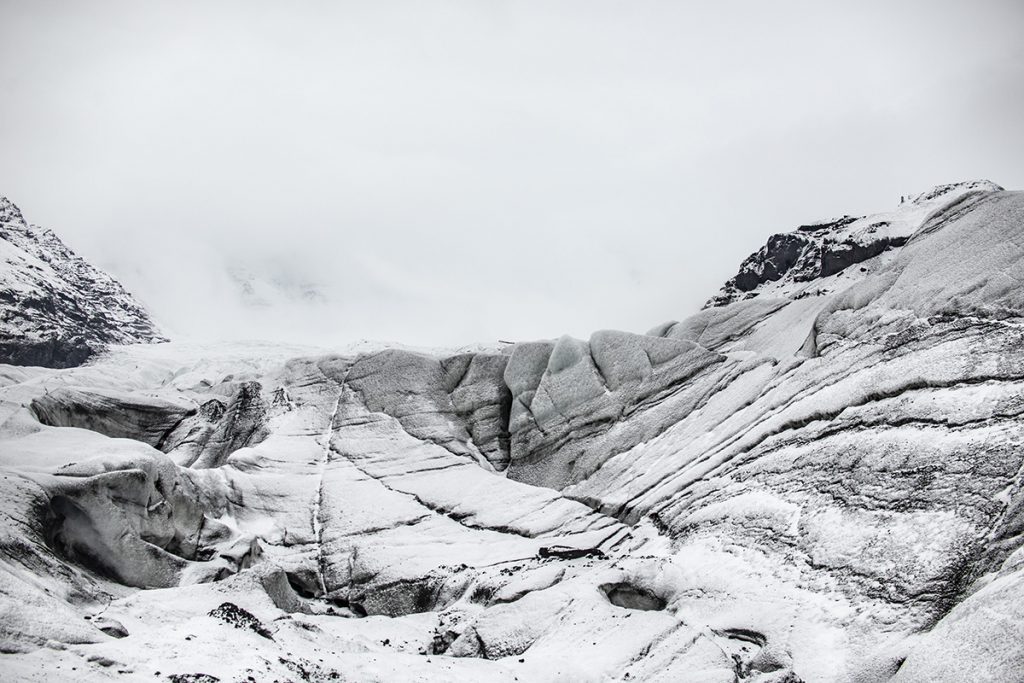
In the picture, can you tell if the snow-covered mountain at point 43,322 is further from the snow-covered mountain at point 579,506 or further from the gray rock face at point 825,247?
the gray rock face at point 825,247

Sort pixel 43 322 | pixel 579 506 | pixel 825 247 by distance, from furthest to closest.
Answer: pixel 43 322 < pixel 825 247 < pixel 579 506

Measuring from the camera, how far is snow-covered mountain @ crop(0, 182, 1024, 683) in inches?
1020

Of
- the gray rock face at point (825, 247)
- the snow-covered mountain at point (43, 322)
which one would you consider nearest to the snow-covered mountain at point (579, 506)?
the gray rock face at point (825, 247)

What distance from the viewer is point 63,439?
4769cm

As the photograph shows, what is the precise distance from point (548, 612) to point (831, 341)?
26189mm

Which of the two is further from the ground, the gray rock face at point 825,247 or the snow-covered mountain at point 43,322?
the snow-covered mountain at point 43,322

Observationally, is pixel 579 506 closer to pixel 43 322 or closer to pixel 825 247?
pixel 825 247

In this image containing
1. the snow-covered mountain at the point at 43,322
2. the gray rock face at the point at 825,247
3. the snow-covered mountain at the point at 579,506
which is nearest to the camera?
the snow-covered mountain at the point at 579,506

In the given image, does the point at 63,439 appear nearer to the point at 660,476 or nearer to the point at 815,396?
the point at 660,476

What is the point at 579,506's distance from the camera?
49625 millimetres

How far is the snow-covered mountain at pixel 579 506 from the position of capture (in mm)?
25906

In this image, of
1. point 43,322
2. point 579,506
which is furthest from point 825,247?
point 43,322

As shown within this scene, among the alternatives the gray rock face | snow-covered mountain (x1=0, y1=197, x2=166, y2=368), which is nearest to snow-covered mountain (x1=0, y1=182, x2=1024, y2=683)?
the gray rock face

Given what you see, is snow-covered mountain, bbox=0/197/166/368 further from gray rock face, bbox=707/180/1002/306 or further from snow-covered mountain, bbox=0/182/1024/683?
gray rock face, bbox=707/180/1002/306
